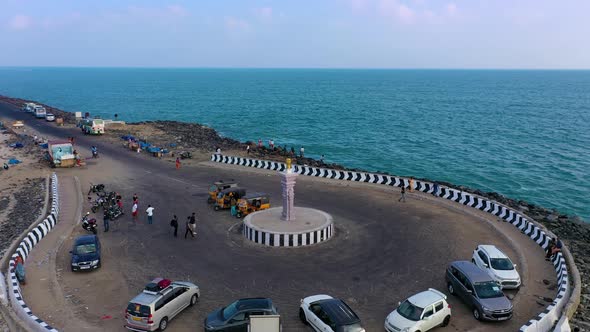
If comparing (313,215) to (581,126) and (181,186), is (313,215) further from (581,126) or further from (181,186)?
(581,126)

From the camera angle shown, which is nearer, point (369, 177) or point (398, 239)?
point (398, 239)

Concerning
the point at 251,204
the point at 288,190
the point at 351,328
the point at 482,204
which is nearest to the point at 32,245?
the point at 251,204

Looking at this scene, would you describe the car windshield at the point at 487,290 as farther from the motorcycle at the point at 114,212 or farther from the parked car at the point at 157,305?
the motorcycle at the point at 114,212

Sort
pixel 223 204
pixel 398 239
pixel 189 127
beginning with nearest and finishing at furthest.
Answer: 1. pixel 398 239
2. pixel 223 204
3. pixel 189 127

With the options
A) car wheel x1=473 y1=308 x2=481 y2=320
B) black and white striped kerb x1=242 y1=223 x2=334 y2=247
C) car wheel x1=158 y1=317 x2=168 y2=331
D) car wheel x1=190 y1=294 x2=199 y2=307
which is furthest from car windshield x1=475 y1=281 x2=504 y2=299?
car wheel x1=158 y1=317 x2=168 y2=331

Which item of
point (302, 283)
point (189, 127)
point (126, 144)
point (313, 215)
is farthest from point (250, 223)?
point (189, 127)

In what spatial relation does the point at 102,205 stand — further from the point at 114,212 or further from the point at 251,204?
the point at 251,204

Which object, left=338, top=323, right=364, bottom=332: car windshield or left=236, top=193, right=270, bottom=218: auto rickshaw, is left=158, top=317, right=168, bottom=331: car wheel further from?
left=236, top=193, right=270, bottom=218: auto rickshaw
